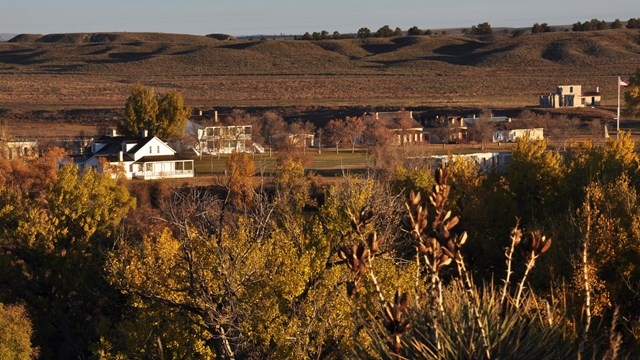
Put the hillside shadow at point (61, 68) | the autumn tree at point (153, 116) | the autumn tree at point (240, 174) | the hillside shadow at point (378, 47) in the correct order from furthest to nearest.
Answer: the hillside shadow at point (378, 47), the hillside shadow at point (61, 68), the autumn tree at point (153, 116), the autumn tree at point (240, 174)

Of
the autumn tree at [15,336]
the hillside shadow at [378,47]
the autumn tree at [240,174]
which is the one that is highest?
the hillside shadow at [378,47]

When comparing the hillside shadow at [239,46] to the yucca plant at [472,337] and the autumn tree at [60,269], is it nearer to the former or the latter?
the autumn tree at [60,269]

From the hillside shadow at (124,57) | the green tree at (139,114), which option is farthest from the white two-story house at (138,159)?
the hillside shadow at (124,57)

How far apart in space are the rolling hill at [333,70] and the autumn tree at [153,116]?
41.0 metres

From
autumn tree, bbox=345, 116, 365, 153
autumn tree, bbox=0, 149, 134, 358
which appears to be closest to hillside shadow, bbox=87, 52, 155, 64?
autumn tree, bbox=345, 116, 365, 153

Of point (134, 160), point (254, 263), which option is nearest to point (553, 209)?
point (254, 263)

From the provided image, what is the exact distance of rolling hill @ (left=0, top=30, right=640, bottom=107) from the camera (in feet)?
456

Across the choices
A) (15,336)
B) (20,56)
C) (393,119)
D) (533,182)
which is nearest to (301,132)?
(393,119)

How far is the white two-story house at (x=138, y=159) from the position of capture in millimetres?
70375

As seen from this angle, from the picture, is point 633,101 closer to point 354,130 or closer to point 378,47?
point 354,130

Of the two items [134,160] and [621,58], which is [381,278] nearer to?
[134,160]

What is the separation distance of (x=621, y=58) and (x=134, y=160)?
106 m

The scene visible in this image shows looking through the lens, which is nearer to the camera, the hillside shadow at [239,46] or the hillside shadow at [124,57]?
the hillside shadow at [124,57]

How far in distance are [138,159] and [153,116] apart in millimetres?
17228
